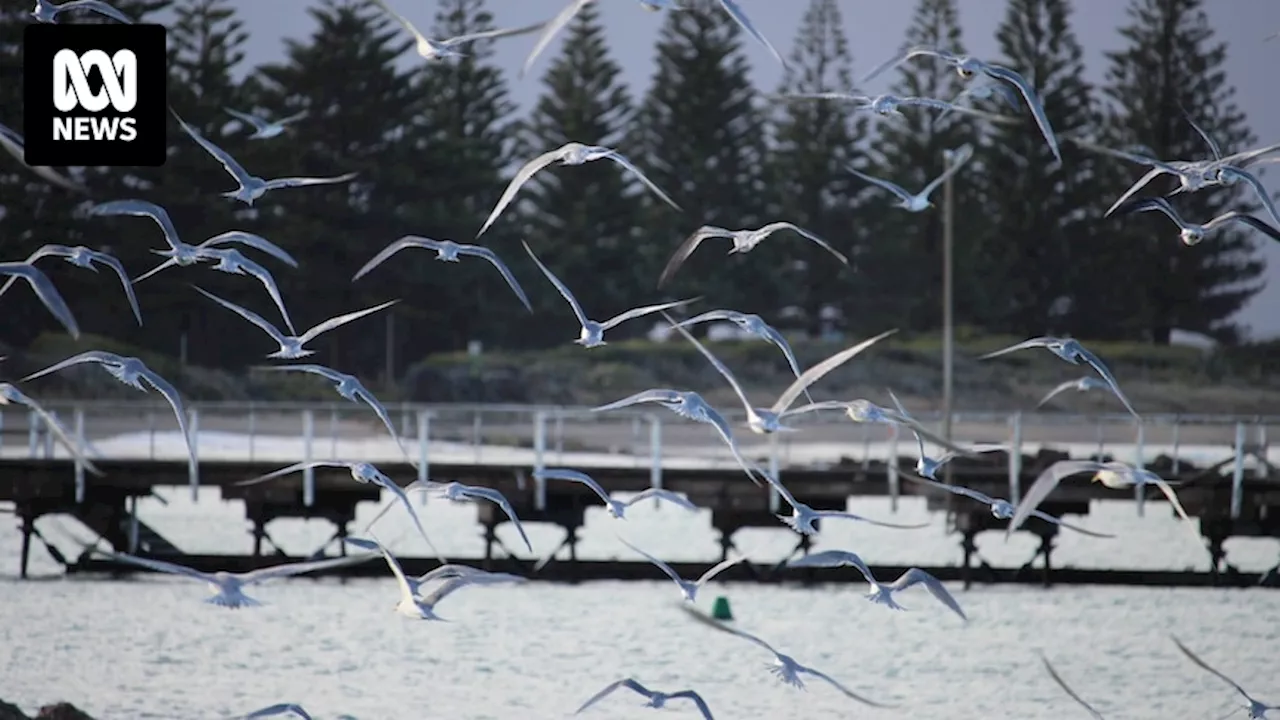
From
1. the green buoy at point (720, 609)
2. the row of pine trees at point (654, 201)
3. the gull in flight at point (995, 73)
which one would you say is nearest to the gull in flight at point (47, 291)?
the gull in flight at point (995, 73)

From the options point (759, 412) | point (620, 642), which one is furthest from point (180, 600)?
point (759, 412)

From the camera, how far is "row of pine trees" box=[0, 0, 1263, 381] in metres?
66.7

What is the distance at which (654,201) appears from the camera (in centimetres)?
7269

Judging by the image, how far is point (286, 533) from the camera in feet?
166

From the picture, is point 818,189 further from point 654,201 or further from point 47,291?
point 47,291

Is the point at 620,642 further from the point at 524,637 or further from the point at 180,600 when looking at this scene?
the point at 180,600

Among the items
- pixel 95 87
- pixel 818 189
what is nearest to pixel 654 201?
pixel 818 189

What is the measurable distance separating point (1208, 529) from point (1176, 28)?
144 ft

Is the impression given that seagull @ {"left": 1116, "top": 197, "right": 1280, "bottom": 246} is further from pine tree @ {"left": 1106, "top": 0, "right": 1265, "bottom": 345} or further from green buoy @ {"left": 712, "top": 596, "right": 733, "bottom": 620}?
pine tree @ {"left": 1106, "top": 0, "right": 1265, "bottom": 345}

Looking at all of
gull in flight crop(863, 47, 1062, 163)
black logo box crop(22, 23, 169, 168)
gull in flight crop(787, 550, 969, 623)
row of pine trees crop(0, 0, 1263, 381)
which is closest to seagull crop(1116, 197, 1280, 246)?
gull in flight crop(863, 47, 1062, 163)

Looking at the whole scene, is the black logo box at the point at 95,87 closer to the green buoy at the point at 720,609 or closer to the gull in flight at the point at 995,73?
the gull in flight at the point at 995,73

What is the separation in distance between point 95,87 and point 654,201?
41393 millimetres

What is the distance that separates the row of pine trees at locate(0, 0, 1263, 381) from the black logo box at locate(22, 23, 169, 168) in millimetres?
1280

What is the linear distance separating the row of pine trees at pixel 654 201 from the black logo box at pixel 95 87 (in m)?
1.28
